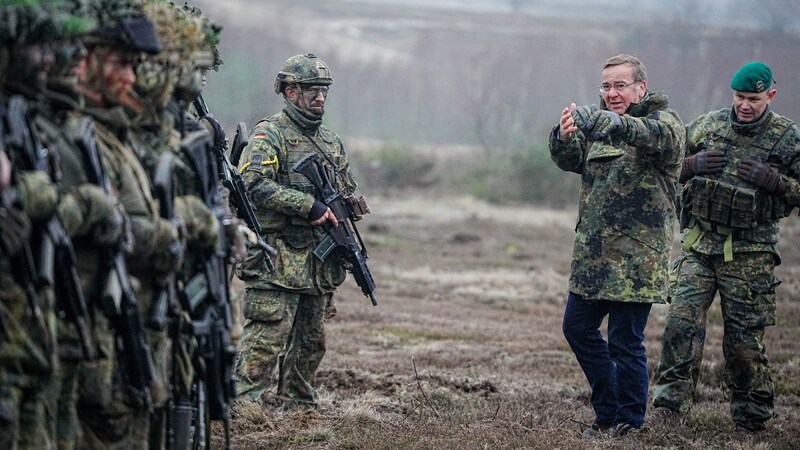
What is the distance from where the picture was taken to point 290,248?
8062 millimetres

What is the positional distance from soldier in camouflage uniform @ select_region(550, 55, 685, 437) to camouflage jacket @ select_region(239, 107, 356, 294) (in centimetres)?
176

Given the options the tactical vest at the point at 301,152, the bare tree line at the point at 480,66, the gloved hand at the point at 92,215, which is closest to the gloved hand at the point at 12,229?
the gloved hand at the point at 92,215

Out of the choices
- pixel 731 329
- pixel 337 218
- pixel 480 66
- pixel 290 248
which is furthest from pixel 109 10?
pixel 480 66

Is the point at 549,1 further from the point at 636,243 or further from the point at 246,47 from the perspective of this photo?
the point at 636,243

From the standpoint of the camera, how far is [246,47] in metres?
60.3

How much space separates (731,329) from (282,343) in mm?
3200

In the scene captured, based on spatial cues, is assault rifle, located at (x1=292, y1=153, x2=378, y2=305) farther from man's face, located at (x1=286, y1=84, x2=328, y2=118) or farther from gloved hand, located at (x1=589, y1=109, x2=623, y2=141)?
gloved hand, located at (x1=589, y1=109, x2=623, y2=141)

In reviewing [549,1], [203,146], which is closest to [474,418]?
[203,146]

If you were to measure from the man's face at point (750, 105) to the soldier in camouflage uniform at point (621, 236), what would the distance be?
2.98ft

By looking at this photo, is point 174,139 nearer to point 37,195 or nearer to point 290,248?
point 37,195

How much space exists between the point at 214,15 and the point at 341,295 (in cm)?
4799

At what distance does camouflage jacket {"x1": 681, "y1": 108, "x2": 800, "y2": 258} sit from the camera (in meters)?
8.07

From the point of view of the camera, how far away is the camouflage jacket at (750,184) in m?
8.07

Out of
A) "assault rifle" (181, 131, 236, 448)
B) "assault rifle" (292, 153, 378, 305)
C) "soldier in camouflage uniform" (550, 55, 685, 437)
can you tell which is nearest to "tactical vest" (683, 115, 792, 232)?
"soldier in camouflage uniform" (550, 55, 685, 437)
